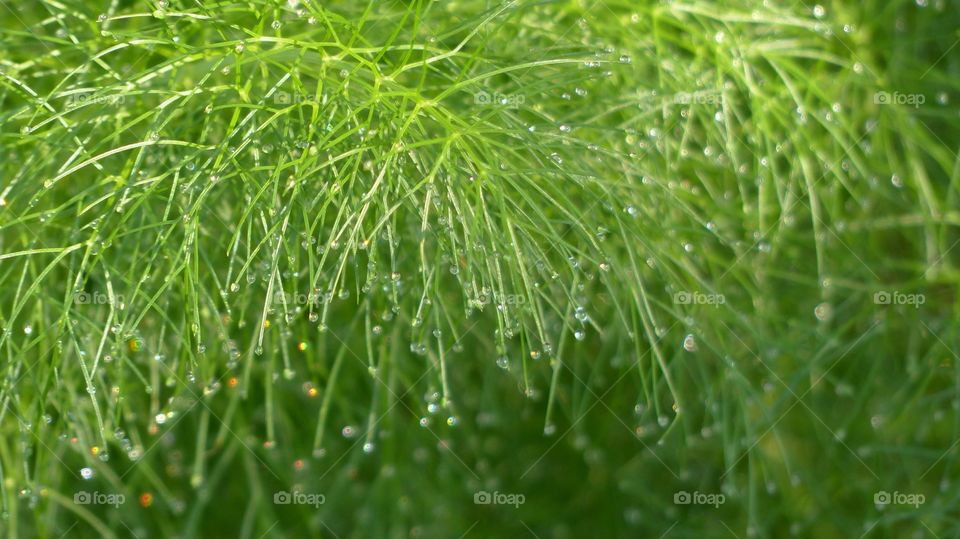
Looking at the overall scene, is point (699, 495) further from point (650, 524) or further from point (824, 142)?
point (824, 142)

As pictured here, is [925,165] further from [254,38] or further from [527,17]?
[254,38]

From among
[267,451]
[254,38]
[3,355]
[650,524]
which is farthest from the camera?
[650,524]

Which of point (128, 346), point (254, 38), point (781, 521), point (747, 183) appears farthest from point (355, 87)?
point (781, 521)

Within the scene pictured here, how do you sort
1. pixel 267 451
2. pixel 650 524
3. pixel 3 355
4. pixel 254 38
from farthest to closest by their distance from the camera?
pixel 650 524 < pixel 267 451 < pixel 3 355 < pixel 254 38

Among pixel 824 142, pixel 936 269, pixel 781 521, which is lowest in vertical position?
pixel 781 521

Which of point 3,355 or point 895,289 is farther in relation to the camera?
point 895,289

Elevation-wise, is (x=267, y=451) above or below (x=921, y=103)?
below
